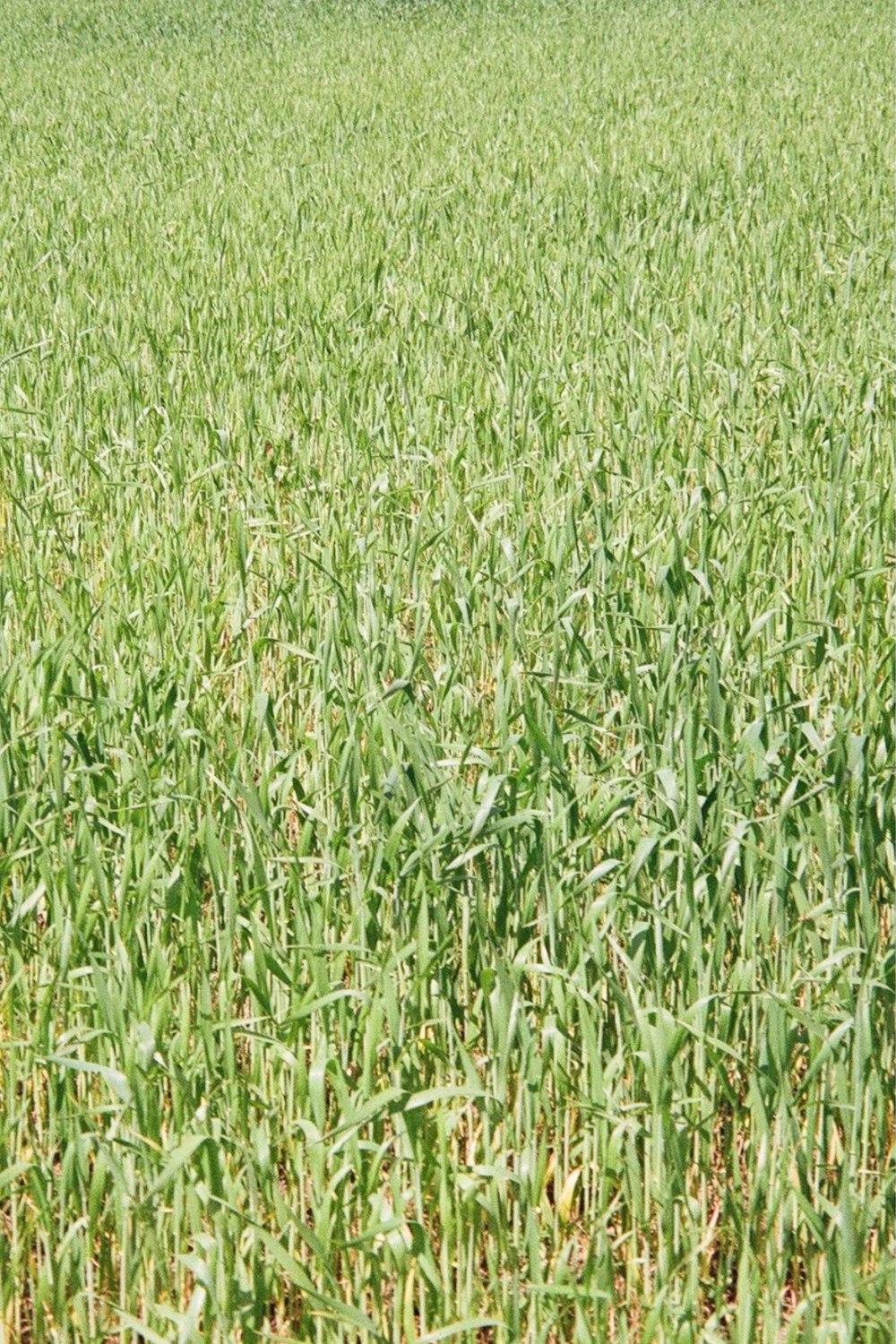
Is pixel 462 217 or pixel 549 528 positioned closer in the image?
pixel 549 528

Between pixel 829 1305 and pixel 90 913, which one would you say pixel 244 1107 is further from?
pixel 829 1305

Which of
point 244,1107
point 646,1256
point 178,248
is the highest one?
point 178,248

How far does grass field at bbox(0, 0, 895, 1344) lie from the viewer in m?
1.75

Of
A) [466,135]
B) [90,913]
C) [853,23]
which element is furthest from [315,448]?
[853,23]

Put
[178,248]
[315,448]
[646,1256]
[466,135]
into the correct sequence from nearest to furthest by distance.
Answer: [646,1256]
[315,448]
[178,248]
[466,135]

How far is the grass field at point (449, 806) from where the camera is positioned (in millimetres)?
1750

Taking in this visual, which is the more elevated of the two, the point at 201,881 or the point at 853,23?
Answer: the point at 853,23

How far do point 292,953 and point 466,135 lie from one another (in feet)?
29.3

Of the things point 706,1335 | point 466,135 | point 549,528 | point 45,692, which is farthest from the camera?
point 466,135

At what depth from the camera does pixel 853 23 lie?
16875 millimetres

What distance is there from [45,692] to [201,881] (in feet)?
1.54

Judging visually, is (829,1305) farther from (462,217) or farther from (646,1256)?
(462,217)

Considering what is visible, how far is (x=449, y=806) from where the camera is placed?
89.7 inches

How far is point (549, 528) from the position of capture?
3570 millimetres
